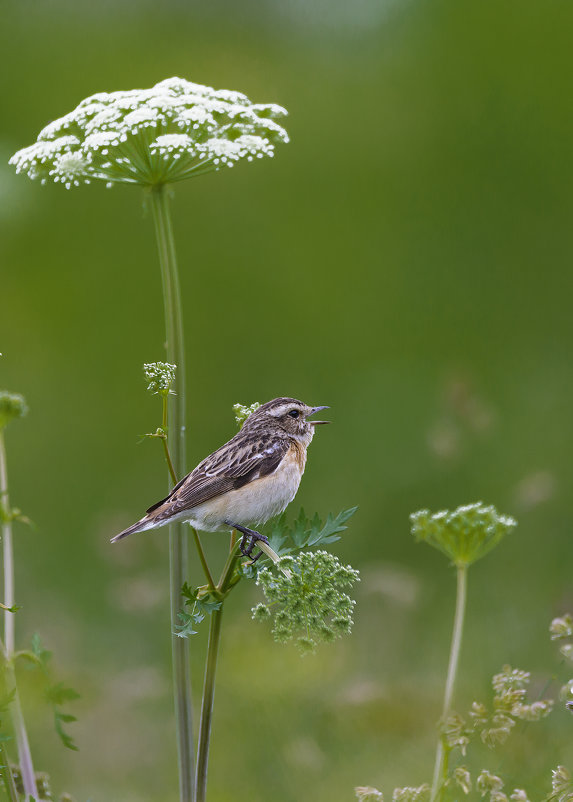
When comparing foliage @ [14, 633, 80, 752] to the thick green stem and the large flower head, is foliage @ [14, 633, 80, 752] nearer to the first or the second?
the thick green stem

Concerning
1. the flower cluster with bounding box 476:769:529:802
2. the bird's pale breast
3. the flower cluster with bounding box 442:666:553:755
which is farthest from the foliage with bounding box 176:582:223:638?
the flower cluster with bounding box 476:769:529:802

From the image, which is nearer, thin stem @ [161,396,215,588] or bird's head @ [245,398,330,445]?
thin stem @ [161,396,215,588]

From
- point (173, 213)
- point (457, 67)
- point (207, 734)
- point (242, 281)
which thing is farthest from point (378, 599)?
point (457, 67)

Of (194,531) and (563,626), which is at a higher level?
(194,531)

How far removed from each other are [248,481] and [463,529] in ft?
2.36

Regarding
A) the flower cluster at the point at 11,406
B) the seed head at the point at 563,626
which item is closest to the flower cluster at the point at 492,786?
the seed head at the point at 563,626

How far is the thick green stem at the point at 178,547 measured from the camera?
249cm

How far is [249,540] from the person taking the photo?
2.57m

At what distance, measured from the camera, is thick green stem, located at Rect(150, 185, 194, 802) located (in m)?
2.49

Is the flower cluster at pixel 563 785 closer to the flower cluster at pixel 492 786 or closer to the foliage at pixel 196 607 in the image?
the flower cluster at pixel 492 786

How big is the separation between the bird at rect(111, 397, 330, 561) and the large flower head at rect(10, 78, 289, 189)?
0.79 metres

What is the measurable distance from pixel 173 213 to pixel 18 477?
2010 mm

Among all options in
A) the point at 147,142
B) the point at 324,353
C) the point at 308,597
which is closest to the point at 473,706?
the point at 308,597

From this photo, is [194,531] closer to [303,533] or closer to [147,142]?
[303,533]
